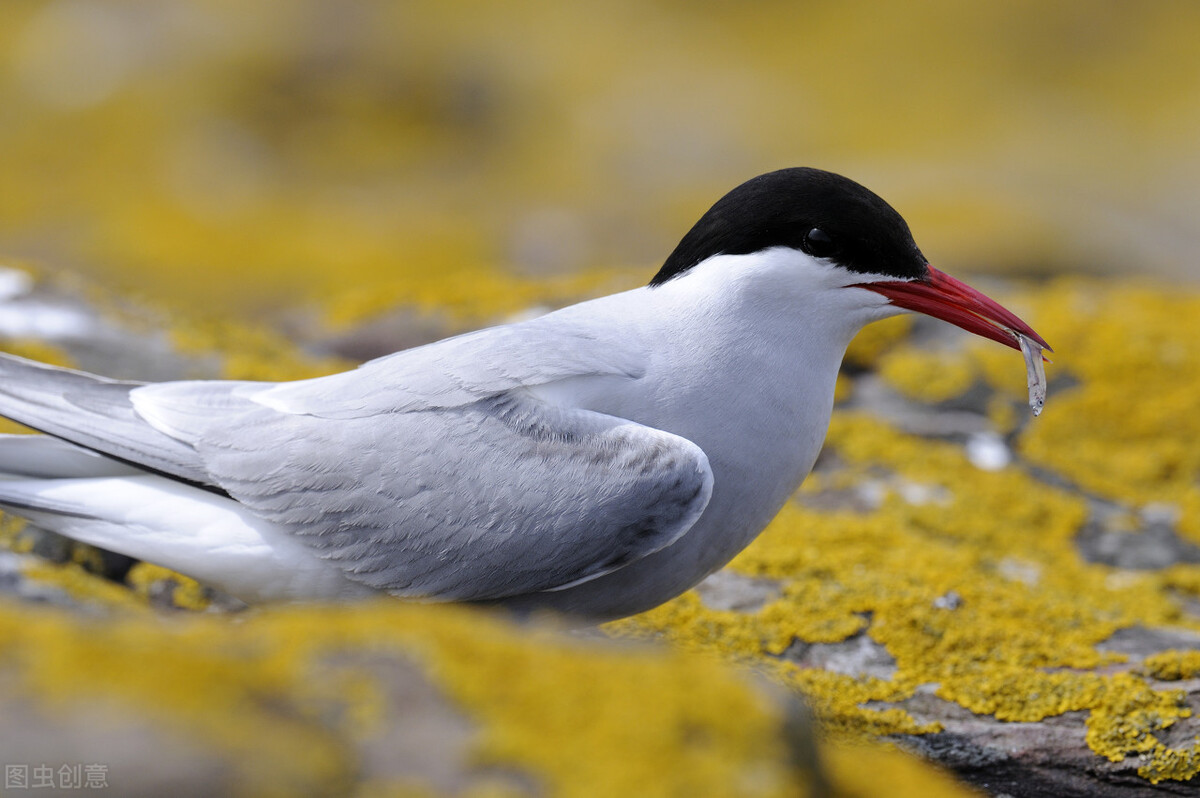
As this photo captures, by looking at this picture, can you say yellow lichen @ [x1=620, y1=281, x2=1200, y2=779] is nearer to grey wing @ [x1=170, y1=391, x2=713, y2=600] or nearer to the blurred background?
grey wing @ [x1=170, y1=391, x2=713, y2=600]

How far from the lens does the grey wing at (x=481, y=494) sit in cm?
322

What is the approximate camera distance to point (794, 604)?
162 inches

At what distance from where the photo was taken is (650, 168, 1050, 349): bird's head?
3.51 metres

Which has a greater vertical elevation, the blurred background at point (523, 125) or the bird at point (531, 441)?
the blurred background at point (523, 125)

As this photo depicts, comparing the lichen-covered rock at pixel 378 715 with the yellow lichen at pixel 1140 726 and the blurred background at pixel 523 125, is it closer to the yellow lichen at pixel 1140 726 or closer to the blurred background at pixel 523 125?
the yellow lichen at pixel 1140 726

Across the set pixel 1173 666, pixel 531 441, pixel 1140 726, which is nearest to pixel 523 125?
pixel 531 441

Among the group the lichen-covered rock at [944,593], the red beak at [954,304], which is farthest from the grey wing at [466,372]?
the red beak at [954,304]

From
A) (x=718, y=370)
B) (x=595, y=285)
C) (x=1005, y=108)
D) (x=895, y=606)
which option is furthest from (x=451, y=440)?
(x=1005, y=108)

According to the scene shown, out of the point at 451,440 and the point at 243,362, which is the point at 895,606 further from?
the point at 243,362

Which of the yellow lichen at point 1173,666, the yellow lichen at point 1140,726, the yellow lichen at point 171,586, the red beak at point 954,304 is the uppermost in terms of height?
the red beak at point 954,304

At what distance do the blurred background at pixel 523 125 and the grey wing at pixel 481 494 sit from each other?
29.9 feet

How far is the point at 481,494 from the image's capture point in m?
3.28

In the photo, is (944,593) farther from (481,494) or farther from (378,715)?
(378,715)

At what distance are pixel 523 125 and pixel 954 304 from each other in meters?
17.0
